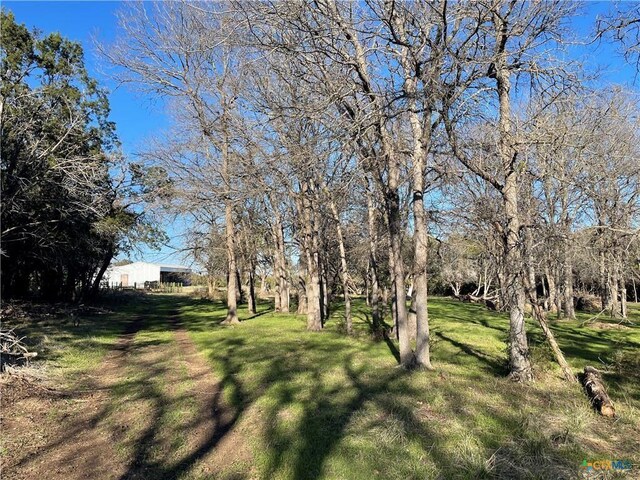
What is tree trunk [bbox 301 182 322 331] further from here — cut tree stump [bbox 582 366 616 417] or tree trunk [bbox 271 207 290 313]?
cut tree stump [bbox 582 366 616 417]

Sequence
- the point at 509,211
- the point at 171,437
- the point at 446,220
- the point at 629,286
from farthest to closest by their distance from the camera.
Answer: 1. the point at 629,286
2. the point at 446,220
3. the point at 509,211
4. the point at 171,437

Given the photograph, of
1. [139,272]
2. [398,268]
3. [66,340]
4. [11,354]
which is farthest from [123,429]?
[139,272]

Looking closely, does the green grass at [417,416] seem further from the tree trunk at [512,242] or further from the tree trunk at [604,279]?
the tree trunk at [604,279]

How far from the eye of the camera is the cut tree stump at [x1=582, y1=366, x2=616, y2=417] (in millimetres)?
6662

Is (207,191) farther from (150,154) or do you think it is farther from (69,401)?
(69,401)

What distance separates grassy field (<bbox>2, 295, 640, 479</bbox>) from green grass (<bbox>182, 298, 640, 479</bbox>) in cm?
2

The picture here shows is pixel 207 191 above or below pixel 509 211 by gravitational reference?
above

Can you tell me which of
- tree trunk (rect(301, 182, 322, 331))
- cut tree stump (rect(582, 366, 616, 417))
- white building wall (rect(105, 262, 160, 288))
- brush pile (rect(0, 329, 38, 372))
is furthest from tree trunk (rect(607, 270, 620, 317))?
white building wall (rect(105, 262, 160, 288))

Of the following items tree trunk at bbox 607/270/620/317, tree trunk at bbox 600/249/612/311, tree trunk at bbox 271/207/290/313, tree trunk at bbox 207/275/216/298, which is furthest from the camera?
tree trunk at bbox 207/275/216/298

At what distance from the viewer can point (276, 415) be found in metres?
6.69

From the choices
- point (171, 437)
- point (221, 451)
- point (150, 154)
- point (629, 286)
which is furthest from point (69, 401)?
point (629, 286)

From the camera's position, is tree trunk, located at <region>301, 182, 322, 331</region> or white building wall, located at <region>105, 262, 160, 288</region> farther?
white building wall, located at <region>105, 262, 160, 288</region>

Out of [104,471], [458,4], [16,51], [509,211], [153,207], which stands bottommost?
[104,471]

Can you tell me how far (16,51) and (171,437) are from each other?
704 inches
